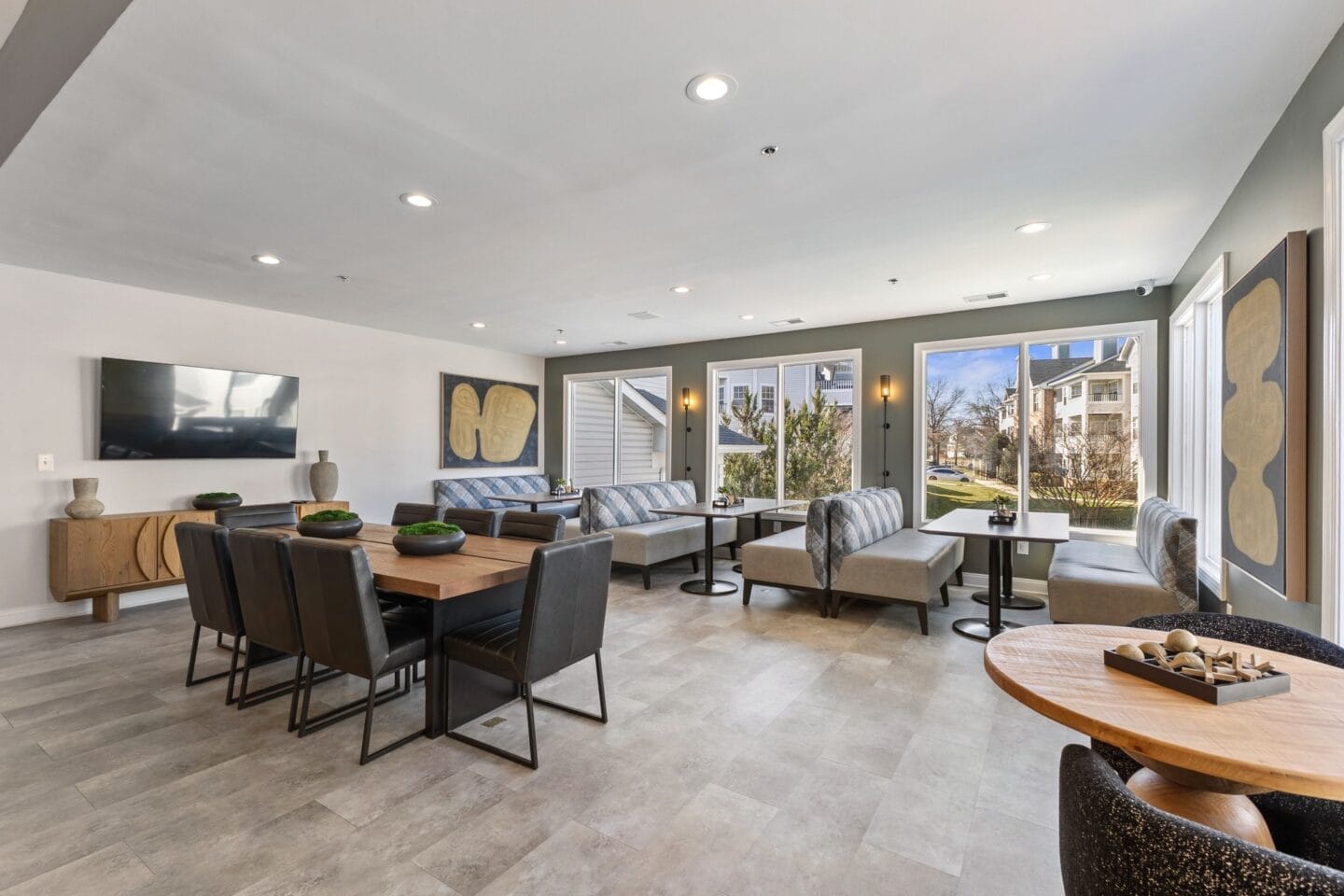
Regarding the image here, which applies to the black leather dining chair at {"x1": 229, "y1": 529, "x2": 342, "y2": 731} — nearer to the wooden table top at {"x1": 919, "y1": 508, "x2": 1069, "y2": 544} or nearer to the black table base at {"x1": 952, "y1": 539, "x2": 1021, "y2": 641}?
the wooden table top at {"x1": 919, "y1": 508, "x2": 1069, "y2": 544}

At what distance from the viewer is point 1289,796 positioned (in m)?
1.44

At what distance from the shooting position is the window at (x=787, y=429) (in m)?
6.48

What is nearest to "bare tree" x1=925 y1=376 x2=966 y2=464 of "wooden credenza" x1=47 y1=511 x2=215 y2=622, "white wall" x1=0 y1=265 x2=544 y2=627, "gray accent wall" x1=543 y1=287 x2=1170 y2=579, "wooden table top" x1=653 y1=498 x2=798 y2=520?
"gray accent wall" x1=543 y1=287 x2=1170 y2=579

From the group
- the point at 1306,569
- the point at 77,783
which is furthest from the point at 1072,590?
the point at 77,783

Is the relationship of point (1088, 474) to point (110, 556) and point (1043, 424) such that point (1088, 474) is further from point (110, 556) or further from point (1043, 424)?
point (110, 556)

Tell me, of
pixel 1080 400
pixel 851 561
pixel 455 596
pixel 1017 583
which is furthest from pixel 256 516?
pixel 1080 400

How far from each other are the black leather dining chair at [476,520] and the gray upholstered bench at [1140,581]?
3.61 meters

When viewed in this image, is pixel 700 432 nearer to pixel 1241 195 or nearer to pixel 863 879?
pixel 1241 195

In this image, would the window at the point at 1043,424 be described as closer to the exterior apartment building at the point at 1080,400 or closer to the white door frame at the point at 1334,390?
the exterior apartment building at the point at 1080,400

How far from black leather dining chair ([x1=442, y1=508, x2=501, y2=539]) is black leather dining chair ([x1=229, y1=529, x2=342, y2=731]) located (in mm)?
1190

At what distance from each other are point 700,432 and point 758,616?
316 centimetres

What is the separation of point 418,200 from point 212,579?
2168mm

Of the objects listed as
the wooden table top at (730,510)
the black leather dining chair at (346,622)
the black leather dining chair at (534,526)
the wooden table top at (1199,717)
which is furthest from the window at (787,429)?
the wooden table top at (1199,717)

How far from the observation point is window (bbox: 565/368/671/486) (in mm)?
8250
